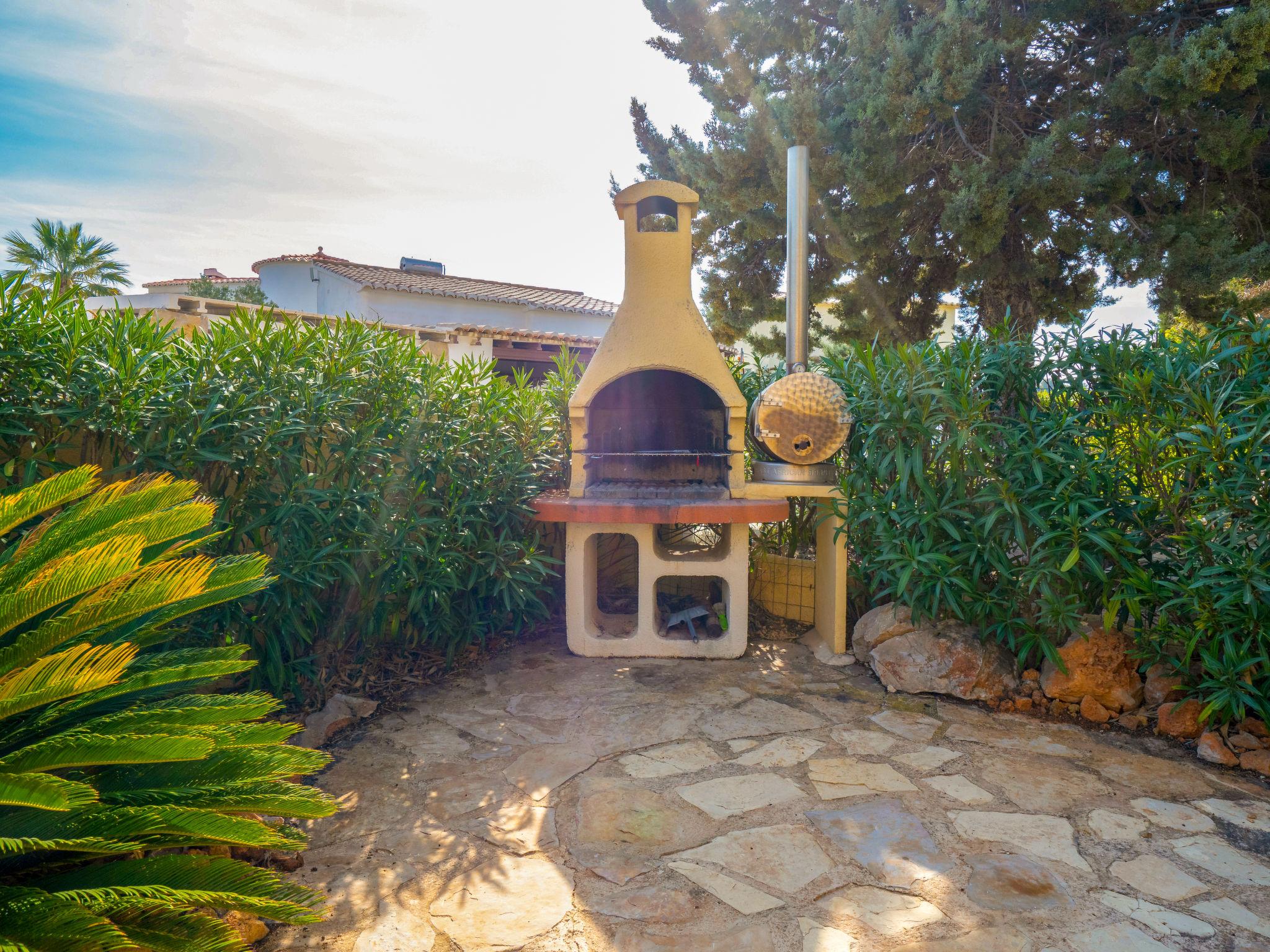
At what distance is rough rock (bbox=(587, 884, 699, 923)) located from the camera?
1928mm

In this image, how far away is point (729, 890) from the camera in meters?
2.03

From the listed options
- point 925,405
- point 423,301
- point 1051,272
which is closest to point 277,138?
point 925,405

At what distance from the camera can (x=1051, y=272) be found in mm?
8258

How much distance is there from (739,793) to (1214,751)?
6.09 ft

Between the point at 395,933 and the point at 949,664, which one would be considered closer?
the point at 395,933

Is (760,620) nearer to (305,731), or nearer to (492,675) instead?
(492,675)

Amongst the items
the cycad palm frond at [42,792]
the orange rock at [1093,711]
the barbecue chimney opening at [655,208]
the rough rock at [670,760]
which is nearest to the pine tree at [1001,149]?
the barbecue chimney opening at [655,208]

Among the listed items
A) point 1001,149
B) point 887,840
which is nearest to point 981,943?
point 887,840

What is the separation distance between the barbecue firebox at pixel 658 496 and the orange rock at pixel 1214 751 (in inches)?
77.6

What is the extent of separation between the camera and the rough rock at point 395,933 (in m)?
1.81

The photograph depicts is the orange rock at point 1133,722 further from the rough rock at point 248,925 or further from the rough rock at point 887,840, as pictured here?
the rough rock at point 248,925

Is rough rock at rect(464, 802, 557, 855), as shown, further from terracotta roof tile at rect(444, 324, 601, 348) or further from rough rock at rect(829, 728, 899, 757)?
terracotta roof tile at rect(444, 324, 601, 348)

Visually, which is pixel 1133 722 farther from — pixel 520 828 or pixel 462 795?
pixel 462 795

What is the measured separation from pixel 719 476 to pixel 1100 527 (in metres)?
2.27
